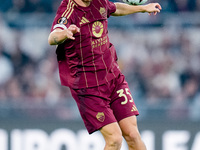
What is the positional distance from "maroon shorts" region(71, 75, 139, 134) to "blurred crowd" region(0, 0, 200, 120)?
10.1 ft

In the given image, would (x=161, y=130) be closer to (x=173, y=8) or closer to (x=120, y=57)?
(x=120, y=57)

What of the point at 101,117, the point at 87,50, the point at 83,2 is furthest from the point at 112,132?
the point at 83,2

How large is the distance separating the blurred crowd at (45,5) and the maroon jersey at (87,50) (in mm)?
4030

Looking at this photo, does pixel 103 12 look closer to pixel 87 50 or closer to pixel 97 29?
pixel 97 29

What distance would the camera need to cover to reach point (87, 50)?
505 cm

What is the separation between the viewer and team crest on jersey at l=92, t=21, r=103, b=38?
16.6 ft

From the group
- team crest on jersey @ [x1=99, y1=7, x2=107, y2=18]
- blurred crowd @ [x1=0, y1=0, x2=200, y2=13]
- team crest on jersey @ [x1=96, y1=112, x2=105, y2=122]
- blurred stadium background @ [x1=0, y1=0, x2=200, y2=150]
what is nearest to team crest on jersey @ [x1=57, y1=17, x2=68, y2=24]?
team crest on jersey @ [x1=99, y1=7, x2=107, y2=18]

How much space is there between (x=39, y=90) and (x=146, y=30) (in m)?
2.03

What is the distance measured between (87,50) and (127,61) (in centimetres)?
384

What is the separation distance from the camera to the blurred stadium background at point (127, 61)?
792 centimetres

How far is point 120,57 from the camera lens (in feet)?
29.2

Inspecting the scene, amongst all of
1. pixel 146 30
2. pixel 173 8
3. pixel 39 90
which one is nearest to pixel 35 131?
pixel 39 90

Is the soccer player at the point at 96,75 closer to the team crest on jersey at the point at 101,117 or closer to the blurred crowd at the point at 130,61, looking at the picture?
the team crest on jersey at the point at 101,117

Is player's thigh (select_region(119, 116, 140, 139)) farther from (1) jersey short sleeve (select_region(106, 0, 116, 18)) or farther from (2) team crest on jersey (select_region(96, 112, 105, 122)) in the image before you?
(1) jersey short sleeve (select_region(106, 0, 116, 18))
